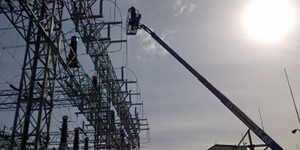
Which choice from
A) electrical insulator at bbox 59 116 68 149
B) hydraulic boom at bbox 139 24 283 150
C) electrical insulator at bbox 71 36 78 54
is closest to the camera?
hydraulic boom at bbox 139 24 283 150

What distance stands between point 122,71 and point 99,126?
16.5 ft

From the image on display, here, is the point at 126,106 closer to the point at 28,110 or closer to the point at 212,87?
the point at 212,87

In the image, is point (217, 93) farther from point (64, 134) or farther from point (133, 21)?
point (64, 134)

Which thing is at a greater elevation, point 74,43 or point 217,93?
point 74,43

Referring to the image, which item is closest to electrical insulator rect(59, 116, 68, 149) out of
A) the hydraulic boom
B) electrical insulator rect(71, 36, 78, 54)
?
electrical insulator rect(71, 36, 78, 54)

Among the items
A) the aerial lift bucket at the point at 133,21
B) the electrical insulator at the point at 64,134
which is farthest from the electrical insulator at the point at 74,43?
the electrical insulator at the point at 64,134

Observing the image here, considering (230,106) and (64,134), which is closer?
(230,106)

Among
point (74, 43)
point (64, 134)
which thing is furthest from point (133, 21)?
point (64, 134)

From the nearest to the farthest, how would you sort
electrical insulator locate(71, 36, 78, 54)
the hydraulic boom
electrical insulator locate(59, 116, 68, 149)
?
the hydraulic boom < electrical insulator locate(71, 36, 78, 54) < electrical insulator locate(59, 116, 68, 149)

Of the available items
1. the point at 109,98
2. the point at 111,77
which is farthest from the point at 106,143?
the point at 111,77

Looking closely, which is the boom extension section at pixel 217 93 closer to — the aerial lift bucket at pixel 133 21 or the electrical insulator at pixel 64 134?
the aerial lift bucket at pixel 133 21

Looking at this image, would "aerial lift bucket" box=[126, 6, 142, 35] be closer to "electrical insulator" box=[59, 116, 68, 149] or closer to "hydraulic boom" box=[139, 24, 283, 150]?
"hydraulic boom" box=[139, 24, 283, 150]

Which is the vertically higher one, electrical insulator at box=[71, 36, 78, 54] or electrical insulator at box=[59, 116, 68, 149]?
electrical insulator at box=[71, 36, 78, 54]

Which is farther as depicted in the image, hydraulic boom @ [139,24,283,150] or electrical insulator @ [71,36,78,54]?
electrical insulator @ [71,36,78,54]
